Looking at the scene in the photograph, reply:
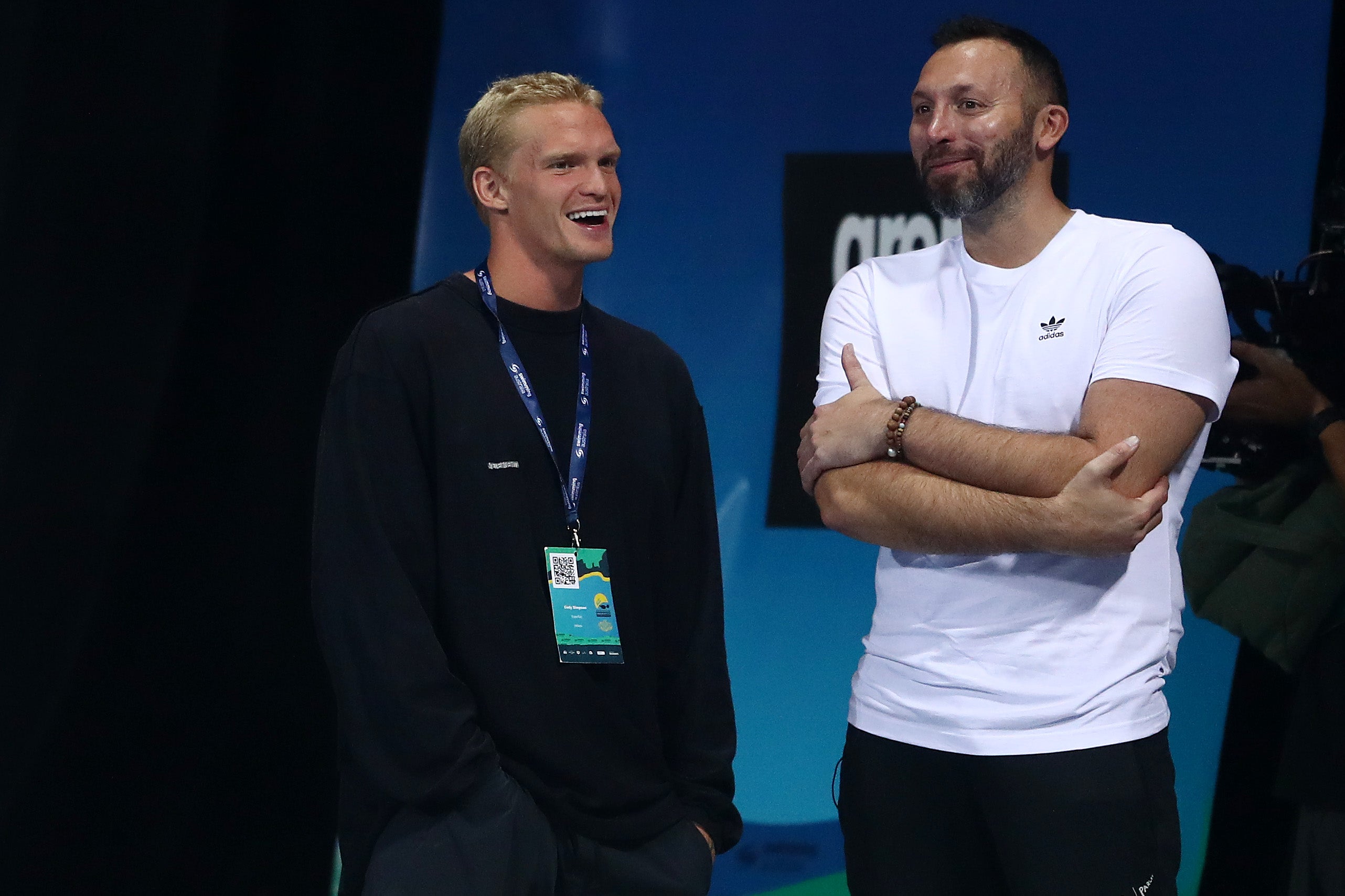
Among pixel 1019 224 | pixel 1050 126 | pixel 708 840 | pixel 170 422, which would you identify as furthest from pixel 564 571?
pixel 170 422

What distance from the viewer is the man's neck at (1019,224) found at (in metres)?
1.95

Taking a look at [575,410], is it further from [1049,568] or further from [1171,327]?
[1171,327]

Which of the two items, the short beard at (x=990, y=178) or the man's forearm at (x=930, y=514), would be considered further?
the short beard at (x=990, y=178)

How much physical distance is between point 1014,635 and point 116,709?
1916 millimetres

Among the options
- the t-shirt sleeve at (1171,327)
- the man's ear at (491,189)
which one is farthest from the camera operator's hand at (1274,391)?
the man's ear at (491,189)

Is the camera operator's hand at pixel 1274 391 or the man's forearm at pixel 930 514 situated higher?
the camera operator's hand at pixel 1274 391

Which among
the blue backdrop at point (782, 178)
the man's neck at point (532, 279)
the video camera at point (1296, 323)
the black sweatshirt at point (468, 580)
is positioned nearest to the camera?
the black sweatshirt at point (468, 580)

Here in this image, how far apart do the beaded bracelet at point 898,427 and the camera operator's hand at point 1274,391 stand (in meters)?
0.89

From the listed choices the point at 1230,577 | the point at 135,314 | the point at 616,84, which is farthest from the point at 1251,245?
the point at 135,314

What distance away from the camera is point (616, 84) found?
3287mm

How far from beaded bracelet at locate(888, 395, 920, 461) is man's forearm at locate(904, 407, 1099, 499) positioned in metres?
0.02

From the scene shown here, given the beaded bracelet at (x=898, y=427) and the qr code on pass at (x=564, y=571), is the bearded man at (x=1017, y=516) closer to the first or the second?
the beaded bracelet at (x=898, y=427)

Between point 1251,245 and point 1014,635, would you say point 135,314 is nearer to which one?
point 1014,635

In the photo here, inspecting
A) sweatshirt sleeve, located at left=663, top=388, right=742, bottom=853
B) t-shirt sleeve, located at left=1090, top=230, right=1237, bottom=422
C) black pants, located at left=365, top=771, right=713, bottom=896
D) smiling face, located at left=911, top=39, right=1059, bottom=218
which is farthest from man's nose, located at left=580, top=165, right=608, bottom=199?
black pants, located at left=365, top=771, right=713, bottom=896
